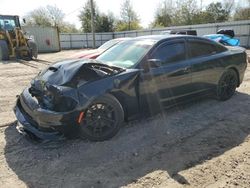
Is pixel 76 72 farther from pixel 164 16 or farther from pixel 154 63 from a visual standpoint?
pixel 164 16

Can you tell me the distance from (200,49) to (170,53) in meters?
0.92

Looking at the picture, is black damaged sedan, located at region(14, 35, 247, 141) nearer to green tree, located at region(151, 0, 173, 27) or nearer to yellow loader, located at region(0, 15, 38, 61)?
yellow loader, located at region(0, 15, 38, 61)

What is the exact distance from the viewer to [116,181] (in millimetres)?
3074

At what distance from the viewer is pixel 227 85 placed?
6.04 metres

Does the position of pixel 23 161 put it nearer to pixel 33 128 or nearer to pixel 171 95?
pixel 33 128

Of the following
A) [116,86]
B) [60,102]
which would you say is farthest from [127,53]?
[60,102]

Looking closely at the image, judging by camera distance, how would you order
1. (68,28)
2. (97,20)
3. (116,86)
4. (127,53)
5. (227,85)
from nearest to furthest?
(116,86) → (127,53) → (227,85) → (97,20) → (68,28)

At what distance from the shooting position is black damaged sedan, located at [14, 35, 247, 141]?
3.74m

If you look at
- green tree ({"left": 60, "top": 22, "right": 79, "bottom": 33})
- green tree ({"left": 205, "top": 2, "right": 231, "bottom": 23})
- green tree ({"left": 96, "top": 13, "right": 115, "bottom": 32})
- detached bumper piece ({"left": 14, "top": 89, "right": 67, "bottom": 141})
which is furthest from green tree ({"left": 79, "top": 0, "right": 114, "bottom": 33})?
detached bumper piece ({"left": 14, "top": 89, "right": 67, "bottom": 141})

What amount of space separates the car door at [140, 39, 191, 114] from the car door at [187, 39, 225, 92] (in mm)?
185

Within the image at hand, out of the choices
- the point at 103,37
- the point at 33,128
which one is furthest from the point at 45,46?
the point at 33,128

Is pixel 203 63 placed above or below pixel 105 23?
below

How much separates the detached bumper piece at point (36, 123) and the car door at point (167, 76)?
1.58 meters

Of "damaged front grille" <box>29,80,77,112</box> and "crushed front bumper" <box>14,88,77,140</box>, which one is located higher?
"damaged front grille" <box>29,80,77,112</box>
